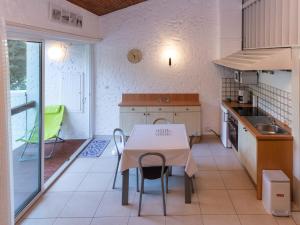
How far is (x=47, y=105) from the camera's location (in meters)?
7.50

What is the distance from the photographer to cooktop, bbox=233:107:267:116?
5897 millimetres

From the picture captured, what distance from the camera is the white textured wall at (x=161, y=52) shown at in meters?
7.46

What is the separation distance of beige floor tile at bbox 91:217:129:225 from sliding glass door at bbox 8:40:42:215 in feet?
3.17

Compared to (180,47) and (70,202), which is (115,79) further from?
(70,202)

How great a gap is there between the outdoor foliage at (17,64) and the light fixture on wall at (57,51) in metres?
3.01

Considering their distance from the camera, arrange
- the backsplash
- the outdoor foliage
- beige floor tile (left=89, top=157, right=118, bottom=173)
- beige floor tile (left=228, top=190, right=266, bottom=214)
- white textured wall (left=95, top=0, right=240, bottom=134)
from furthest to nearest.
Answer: white textured wall (left=95, top=0, right=240, bottom=134) < beige floor tile (left=89, top=157, right=118, bottom=173) < the backsplash < beige floor tile (left=228, top=190, right=266, bottom=214) < the outdoor foliage

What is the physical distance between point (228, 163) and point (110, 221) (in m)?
2.73

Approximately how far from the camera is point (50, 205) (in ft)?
14.5

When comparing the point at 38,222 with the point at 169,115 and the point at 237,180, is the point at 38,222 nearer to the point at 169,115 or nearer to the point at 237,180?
the point at 237,180

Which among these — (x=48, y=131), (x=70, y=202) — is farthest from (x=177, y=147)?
(x=48, y=131)

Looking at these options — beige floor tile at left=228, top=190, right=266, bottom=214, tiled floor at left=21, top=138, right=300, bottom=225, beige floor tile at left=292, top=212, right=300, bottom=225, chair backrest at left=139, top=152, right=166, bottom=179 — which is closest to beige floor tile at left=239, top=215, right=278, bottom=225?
tiled floor at left=21, top=138, right=300, bottom=225

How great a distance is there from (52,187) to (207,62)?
4303mm

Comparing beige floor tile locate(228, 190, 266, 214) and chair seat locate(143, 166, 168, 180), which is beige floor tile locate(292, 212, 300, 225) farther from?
chair seat locate(143, 166, 168, 180)

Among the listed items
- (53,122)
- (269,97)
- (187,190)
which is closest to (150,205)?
(187,190)
